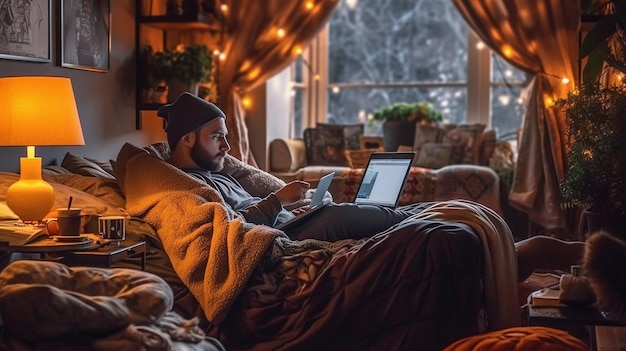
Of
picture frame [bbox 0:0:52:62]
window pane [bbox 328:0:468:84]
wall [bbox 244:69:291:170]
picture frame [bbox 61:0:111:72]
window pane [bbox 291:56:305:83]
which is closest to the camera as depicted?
picture frame [bbox 0:0:52:62]

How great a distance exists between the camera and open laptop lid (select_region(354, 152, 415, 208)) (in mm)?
3547

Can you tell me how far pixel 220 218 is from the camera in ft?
9.57

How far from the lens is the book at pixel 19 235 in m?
2.62

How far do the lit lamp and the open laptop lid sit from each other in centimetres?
134

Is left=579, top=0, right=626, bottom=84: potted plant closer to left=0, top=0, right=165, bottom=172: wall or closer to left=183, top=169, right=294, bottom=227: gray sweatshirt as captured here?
left=183, top=169, right=294, bottom=227: gray sweatshirt

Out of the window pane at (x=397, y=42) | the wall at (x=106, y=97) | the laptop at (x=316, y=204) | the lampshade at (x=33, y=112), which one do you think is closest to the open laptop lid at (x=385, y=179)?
the laptop at (x=316, y=204)

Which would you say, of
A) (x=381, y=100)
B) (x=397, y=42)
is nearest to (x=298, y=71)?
(x=381, y=100)

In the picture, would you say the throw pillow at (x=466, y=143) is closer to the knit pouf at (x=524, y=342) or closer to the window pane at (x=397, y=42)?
the window pane at (x=397, y=42)

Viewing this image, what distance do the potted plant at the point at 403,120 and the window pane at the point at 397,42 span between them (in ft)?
1.44

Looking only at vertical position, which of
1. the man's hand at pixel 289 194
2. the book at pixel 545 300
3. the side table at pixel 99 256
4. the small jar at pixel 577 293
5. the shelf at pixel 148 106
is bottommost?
the book at pixel 545 300

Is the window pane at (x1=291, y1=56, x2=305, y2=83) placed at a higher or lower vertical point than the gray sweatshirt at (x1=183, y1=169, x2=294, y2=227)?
higher

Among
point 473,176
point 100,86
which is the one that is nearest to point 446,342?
point 100,86

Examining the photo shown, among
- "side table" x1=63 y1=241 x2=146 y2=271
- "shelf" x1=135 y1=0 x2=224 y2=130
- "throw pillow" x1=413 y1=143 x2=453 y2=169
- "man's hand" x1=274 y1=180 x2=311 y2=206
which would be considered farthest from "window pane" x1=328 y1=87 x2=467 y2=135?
"side table" x1=63 y1=241 x2=146 y2=271

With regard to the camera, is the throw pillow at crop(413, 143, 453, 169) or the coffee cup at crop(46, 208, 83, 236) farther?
the throw pillow at crop(413, 143, 453, 169)
